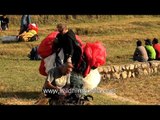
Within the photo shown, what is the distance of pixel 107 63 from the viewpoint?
15.0 metres

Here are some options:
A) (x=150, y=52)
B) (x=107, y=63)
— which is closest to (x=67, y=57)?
(x=150, y=52)

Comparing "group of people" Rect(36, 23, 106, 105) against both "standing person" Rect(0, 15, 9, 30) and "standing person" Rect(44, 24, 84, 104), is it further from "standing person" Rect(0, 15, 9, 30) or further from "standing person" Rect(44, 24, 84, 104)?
"standing person" Rect(0, 15, 9, 30)

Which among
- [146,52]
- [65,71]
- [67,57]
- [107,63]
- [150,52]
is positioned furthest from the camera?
[107,63]

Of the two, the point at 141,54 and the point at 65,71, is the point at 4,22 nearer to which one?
the point at 141,54

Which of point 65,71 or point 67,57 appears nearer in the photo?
point 65,71

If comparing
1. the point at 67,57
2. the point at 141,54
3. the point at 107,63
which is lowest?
the point at 107,63

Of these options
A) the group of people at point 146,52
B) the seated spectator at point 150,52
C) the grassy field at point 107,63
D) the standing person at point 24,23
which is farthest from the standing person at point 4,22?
the seated spectator at point 150,52

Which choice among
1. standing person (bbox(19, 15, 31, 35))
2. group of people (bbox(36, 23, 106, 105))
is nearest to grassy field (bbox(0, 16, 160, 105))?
standing person (bbox(19, 15, 31, 35))

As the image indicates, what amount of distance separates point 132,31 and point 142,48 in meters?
7.83

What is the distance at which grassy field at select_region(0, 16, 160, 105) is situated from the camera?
10117 mm

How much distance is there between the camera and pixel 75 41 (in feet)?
26.4

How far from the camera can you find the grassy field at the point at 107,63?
10.1 m
